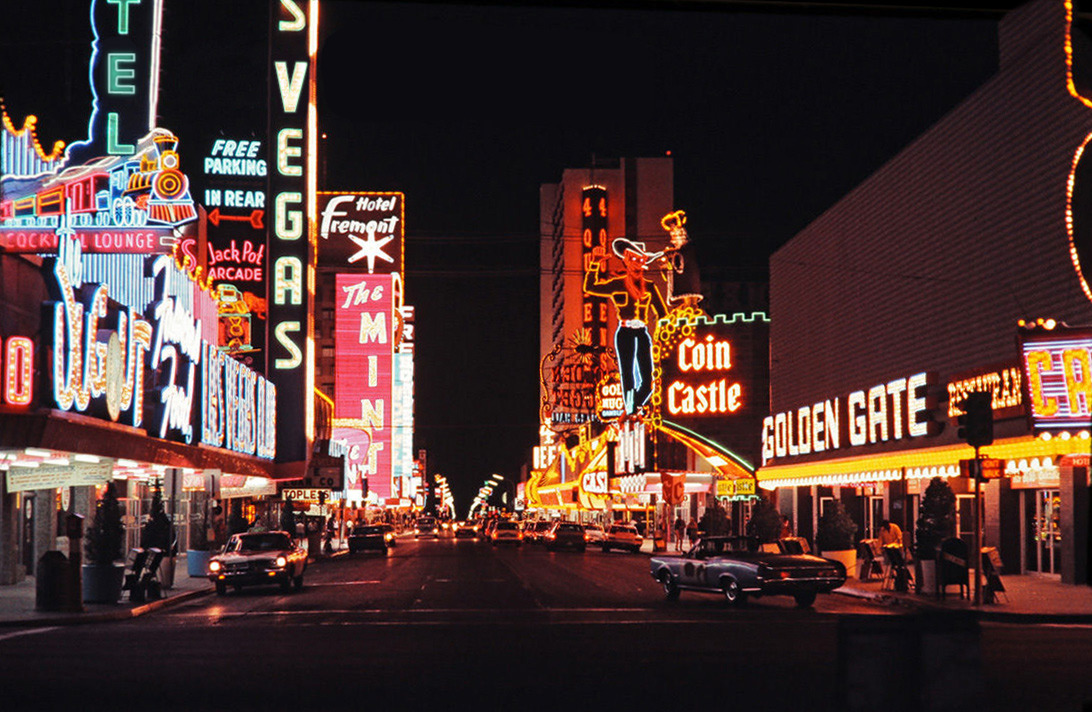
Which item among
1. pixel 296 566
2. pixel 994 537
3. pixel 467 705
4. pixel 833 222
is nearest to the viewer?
pixel 467 705

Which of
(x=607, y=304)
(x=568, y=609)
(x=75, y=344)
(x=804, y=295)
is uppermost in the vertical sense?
(x=607, y=304)

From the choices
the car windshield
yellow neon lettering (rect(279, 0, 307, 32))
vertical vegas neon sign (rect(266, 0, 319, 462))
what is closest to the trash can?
the car windshield

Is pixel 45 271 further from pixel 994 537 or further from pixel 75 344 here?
pixel 994 537

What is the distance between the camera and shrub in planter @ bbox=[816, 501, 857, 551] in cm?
3578

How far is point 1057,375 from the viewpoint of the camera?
27.6 meters

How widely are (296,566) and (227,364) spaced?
12.4 metres

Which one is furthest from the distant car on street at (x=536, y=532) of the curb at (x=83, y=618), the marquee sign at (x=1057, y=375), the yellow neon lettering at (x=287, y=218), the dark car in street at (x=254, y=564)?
the marquee sign at (x=1057, y=375)

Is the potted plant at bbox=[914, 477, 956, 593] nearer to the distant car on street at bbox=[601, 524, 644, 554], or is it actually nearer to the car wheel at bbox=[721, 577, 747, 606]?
the car wheel at bbox=[721, 577, 747, 606]

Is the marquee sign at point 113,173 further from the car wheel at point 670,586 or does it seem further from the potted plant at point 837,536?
the potted plant at point 837,536

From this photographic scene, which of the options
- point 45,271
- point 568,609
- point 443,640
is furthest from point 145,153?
point 443,640

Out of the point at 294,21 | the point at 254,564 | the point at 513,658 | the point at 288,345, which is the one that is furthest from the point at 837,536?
the point at 294,21

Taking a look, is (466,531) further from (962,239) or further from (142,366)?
(142,366)

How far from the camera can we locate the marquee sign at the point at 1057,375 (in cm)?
2735

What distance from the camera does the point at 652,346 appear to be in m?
66.8
